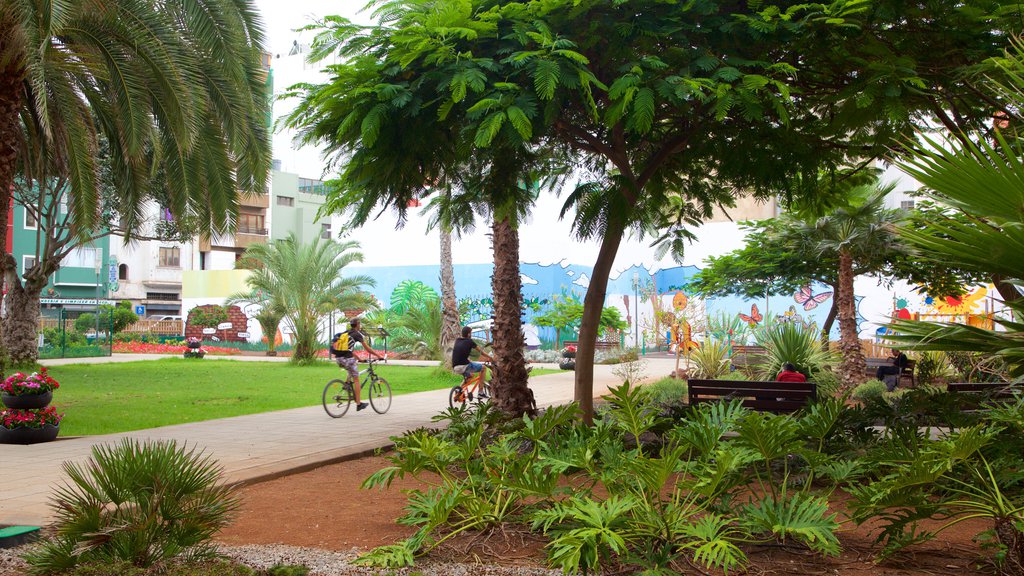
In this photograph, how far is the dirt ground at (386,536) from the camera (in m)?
4.41

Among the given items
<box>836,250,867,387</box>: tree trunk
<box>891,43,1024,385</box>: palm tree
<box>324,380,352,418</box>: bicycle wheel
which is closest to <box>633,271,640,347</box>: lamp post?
<box>836,250,867,387</box>: tree trunk

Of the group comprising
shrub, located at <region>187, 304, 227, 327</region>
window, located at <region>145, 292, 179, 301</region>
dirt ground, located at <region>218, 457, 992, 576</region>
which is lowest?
dirt ground, located at <region>218, 457, 992, 576</region>

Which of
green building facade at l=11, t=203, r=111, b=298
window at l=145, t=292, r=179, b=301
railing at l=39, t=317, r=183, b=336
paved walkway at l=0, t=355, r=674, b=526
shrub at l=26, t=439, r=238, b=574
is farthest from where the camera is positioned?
window at l=145, t=292, r=179, b=301

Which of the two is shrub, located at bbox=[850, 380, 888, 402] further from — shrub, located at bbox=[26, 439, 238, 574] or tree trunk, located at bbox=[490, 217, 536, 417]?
shrub, located at bbox=[26, 439, 238, 574]

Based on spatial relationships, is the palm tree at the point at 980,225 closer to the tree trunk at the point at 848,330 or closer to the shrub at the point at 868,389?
the shrub at the point at 868,389

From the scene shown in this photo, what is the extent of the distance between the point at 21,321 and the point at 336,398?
15209 mm

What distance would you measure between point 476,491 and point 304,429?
21.5ft

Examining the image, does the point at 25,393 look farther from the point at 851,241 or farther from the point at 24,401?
the point at 851,241

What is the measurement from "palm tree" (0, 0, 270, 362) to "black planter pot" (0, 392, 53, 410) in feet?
7.58

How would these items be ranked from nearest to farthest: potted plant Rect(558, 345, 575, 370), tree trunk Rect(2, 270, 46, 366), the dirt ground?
the dirt ground, tree trunk Rect(2, 270, 46, 366), potted plant Rect(558, 345, 575, 370)

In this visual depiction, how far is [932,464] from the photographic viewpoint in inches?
159

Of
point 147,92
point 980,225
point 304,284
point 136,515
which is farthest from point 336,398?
point 304,284

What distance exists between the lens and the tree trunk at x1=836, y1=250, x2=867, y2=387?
15.9 m

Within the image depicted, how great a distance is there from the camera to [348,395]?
42.4 ft
